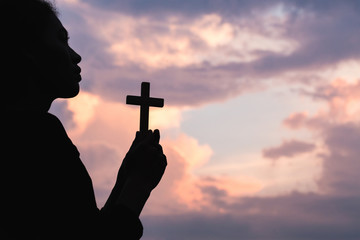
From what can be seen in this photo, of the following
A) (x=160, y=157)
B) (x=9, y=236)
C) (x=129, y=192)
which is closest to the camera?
(x=9, y=236)

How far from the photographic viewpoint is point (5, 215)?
3807mm

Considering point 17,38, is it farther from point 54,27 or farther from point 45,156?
point 45,156

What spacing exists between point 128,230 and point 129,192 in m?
0.38

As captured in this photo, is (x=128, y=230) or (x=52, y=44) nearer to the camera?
(x=128, y=230)

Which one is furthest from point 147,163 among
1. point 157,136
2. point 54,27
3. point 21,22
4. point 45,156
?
point 21,22

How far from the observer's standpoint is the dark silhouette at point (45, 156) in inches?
152

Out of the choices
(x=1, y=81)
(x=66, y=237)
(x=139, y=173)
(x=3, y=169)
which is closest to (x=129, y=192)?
(x=139, y=173)

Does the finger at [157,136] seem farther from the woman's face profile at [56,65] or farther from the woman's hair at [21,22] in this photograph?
the woman's hair at [21,22]

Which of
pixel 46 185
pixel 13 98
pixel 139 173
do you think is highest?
pixel 13 98

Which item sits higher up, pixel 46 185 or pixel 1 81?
pixel 1 81

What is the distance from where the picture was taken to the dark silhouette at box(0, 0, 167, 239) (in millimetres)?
3863

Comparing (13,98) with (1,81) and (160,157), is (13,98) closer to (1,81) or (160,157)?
(1,81)

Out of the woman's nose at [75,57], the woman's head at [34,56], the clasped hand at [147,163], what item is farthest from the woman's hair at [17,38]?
the clasped hand at [147,163]

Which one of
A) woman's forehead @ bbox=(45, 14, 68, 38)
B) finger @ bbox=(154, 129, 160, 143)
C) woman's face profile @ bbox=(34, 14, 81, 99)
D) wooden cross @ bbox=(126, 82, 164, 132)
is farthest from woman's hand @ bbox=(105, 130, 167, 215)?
woman's forehead @ bbox=(45, 14, 68, 38)
